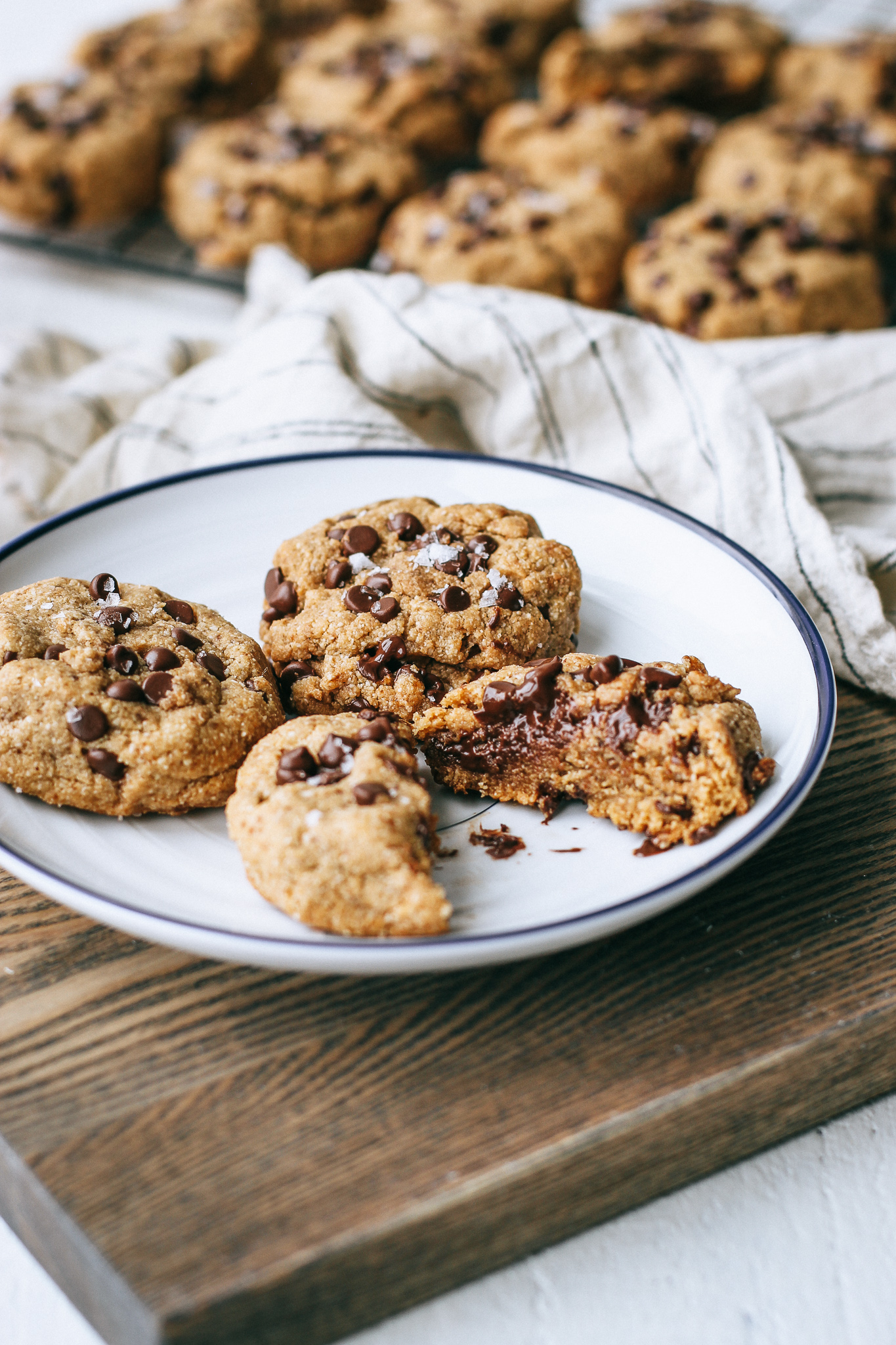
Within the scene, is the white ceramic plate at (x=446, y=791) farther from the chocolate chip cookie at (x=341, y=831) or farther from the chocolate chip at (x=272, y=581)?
the chocolate chip at (x=272, y=581)

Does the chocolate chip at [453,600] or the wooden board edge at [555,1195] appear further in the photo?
the chocolate chip at [453,600]

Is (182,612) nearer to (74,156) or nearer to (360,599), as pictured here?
(360,599)

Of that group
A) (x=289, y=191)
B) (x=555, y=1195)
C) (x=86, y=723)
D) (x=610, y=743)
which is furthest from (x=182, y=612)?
(x=289, y=191)

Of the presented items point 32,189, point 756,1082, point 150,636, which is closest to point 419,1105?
point 756,1082

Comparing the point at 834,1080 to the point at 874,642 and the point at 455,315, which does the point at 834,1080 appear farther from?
the point at 455,315

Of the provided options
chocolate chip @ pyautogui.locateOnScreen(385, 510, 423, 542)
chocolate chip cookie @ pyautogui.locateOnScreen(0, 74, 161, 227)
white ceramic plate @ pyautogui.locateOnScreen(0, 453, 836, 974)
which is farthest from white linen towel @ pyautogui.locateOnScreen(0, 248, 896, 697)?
chocolate chip cookie @ pyautogui.locateOnScreen(0, 74, 161, 227)

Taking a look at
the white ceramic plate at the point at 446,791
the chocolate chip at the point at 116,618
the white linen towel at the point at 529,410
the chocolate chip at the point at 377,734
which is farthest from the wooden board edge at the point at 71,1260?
the white linen towel at the point at 529,410

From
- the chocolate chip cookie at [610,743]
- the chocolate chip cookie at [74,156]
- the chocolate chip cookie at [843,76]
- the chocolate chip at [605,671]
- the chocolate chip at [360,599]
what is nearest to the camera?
the chocolate chip cookie at [610,743]
